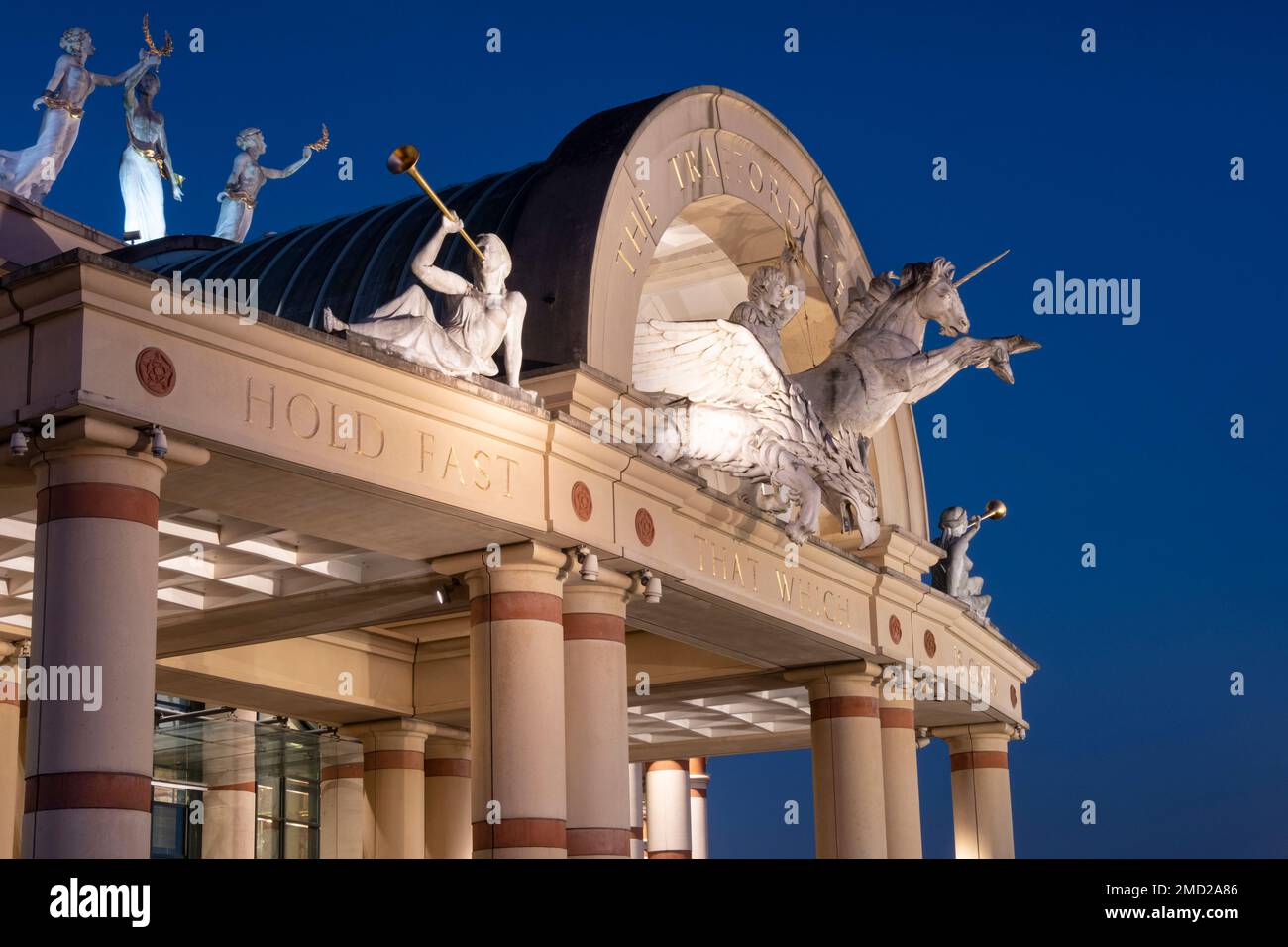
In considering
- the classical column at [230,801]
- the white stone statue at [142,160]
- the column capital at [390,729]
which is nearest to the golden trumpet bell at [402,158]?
A: the column capital at [390,729]

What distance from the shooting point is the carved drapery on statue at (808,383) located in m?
19.3

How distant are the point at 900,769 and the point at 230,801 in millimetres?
10062

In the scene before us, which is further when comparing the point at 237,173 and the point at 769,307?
the point at 237,173

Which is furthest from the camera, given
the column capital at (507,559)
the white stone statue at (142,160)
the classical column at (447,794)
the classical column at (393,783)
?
the white stone statue at (142,160)

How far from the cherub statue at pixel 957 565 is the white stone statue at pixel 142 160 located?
45.2 ft

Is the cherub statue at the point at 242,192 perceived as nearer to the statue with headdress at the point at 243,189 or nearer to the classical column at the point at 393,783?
the statue with headdress at the point at 243,189

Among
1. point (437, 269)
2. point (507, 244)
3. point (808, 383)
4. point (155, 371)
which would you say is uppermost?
point (507, 244)

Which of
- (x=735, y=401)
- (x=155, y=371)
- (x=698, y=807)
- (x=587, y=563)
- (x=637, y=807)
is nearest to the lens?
(x=155, y=371)

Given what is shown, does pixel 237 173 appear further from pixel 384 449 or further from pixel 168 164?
pixel 384 449

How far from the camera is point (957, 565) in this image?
25.7 meters

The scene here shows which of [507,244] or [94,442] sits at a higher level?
[507,244]

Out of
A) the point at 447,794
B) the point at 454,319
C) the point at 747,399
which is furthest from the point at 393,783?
the point at 454,319
